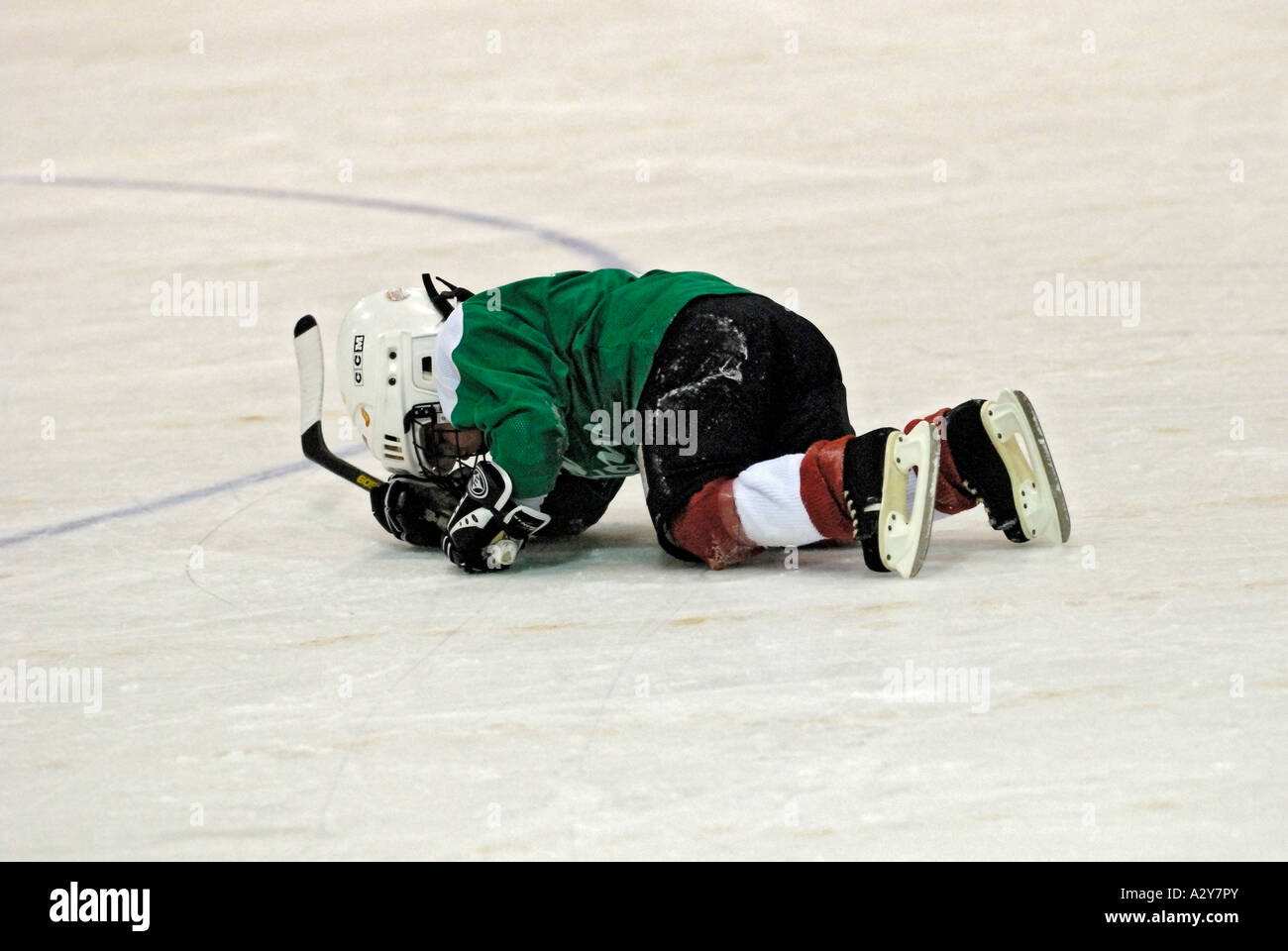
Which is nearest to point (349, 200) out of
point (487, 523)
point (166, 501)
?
point (166, 501)

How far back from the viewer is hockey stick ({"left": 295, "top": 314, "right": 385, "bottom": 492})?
371 centimetres

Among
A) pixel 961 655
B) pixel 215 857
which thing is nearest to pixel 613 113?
pixel 961 655

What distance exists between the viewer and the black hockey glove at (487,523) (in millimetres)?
3283

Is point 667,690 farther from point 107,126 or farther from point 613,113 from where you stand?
point 107,126

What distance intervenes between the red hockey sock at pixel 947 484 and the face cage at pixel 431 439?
92 centimetres

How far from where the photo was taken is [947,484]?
3.19 m

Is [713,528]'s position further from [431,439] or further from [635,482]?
[635,482]

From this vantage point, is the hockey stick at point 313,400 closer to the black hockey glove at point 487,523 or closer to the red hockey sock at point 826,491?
the black hockey glove at point 487,523

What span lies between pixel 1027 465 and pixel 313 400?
153 centimetres

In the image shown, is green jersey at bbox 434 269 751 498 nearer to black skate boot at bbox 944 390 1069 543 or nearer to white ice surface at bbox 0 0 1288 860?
white ice surface at bbox 0 0 1288 860

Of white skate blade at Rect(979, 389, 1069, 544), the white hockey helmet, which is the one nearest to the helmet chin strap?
the white hockey helmet

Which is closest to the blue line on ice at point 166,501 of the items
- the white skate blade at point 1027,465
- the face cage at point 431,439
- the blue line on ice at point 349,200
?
the blue line on ice at point 349,200

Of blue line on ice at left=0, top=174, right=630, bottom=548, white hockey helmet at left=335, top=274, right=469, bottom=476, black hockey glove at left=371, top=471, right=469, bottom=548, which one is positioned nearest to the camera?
white hockey helmet at left=335, top=274, right=469, bottom=476

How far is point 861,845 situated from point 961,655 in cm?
68
